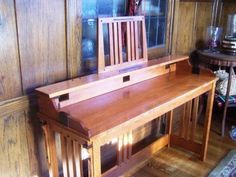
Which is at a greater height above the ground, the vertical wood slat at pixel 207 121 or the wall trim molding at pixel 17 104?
the wall trim molding at pixel 17 104

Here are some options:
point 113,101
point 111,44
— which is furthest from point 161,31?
point 113,101

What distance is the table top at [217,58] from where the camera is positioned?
246 centimetres

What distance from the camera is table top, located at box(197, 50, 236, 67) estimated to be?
246 cm

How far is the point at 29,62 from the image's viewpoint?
1.50 m

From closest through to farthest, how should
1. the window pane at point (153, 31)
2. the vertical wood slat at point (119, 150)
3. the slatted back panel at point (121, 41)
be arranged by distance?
the slatted back panel at point (121, 41)
the vertical wood slat at point (119, 150)
the window pane at point (153, 31)

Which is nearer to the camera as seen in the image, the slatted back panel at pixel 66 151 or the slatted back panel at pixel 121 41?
the slatted back panel at pixel 66 151

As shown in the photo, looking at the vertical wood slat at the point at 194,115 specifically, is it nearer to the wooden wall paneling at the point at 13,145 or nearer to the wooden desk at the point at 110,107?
the wooden desk at the point at 110,107

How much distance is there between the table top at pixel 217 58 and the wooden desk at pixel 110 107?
0.44 meters

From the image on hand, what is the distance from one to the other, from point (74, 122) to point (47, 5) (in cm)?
68

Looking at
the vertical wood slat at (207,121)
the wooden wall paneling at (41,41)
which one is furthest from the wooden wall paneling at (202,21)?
the wooden wall paneling at (41,41)

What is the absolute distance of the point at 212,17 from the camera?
304 cm

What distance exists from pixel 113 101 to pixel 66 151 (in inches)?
15.0

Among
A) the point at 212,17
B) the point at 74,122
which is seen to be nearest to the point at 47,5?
the point at 74,122

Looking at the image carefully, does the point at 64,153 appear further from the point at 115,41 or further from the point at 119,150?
the point at 115,41
